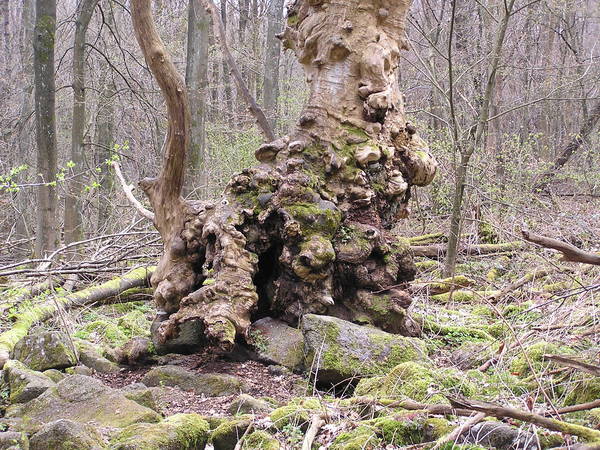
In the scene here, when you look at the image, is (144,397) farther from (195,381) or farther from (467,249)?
(467,249)

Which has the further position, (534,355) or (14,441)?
(534,355)

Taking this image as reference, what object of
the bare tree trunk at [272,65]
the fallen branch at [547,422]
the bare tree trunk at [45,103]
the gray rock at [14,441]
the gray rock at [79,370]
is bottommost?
the gray rock at [79,370]

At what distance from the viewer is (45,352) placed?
177 inches

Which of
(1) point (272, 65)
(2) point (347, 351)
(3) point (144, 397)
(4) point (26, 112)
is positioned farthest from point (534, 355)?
(1) point (272, 65)

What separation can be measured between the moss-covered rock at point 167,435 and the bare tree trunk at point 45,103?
6.33 meters

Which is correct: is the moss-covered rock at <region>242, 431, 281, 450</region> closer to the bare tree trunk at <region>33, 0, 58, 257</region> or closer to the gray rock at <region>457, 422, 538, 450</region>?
the gray rock at <region>457, 422, 538, 450</region>

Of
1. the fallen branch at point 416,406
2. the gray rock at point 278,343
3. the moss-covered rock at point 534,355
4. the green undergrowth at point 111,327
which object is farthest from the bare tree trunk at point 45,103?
the moss-covered rock at point 534,355

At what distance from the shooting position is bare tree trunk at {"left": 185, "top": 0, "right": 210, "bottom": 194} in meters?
10.5

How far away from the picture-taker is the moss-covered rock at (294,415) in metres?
2.97

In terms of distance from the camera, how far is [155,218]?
17.7 ft

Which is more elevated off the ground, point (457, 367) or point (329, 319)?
point (329, 319)

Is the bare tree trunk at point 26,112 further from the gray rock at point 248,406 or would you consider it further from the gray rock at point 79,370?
the gray rock at point 248,406

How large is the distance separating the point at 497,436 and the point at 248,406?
1.51 meters

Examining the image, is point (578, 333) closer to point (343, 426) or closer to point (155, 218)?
point (343, 426)
